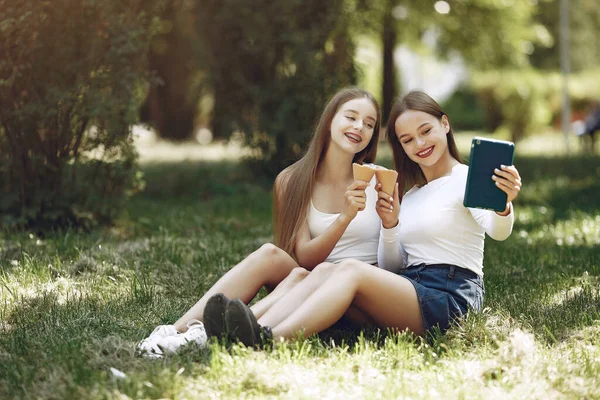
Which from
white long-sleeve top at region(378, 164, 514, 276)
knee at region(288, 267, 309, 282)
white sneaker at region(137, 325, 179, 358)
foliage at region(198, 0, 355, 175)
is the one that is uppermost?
foliage at region(198, 0, 355, 175)

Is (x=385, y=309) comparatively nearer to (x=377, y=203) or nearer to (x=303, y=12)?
(x=377, y=203)

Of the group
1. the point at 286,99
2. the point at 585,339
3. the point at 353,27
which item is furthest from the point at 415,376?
the point at 353,27

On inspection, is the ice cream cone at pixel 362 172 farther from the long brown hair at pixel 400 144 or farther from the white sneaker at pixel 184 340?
the white sneaker at pixel 184 340

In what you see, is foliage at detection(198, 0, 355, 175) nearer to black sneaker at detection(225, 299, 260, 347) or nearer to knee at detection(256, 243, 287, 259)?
knee at detection(256, 243, 287, 259)

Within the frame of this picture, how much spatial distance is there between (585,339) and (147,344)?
220cm

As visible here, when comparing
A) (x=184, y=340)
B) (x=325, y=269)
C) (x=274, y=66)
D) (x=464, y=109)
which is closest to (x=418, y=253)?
(x=325, y=269)

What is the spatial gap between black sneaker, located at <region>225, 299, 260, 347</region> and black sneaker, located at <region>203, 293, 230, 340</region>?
5 centimetres

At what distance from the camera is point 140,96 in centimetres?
718

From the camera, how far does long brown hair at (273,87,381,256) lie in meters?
4.49

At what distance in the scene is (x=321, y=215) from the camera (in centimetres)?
446

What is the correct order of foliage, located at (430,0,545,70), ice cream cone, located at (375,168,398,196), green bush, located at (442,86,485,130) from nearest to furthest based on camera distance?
ice cream cone, located at (375,168,398,196)
foliage, located at (430,0,545,70)
green bush, located at (442,86,485,130)

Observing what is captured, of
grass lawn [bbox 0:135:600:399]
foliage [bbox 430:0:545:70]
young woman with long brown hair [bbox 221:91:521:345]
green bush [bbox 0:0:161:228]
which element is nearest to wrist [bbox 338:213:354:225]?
young woman with long brown hair [bbox 221:91:521:345]

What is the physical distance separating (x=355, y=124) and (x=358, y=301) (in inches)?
43.2

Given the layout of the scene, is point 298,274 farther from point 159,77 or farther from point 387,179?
point 159,77
